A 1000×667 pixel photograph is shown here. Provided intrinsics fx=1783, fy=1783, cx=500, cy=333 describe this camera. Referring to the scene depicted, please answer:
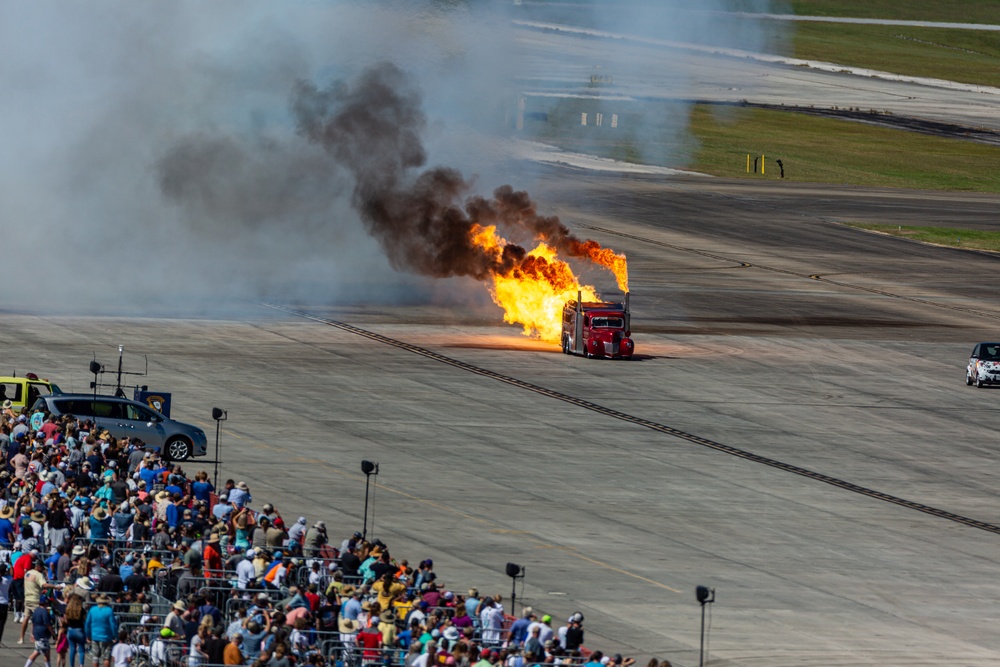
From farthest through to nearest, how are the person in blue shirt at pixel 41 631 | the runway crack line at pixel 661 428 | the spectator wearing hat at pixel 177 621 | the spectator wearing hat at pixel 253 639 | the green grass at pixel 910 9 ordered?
the green grass at pixel 910 9, the runway crack line at pixel 661 428, the person in blue shirt at pixel 41 631, the spectator wearing hat at pixel 177 621, the spectator wearing hat at pixel 253 639

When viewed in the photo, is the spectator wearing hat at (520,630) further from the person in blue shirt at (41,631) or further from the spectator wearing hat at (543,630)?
the person in blue shirt at (41,631)

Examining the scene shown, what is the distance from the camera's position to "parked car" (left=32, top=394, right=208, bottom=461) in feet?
124

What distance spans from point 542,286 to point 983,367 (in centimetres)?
1522

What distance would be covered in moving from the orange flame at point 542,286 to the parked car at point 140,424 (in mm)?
23506

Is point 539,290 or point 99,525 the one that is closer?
point 99,525

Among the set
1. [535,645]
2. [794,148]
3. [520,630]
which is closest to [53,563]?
[520,630]

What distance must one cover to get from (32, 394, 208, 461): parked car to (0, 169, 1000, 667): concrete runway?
1.00 m

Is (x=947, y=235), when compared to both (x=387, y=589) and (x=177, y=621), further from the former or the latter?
(x=177, y=621)

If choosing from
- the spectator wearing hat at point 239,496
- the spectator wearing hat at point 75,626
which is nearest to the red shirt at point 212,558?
the spectator wearing hat at point 75,626

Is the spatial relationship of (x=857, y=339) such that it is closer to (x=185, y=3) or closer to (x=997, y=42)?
(x=185, y=3)

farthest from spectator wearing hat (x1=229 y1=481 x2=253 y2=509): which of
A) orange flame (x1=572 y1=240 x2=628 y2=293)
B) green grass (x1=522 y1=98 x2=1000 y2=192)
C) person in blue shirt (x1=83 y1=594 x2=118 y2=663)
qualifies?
green grass (x1=522 y1=98 x2=1000 y2=192)

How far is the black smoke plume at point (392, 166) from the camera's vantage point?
6625 centimetres

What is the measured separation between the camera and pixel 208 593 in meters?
22.7

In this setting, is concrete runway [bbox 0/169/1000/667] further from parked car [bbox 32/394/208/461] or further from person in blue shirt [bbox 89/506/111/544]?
person in blue shirt [bbox 89/506/111/544]
